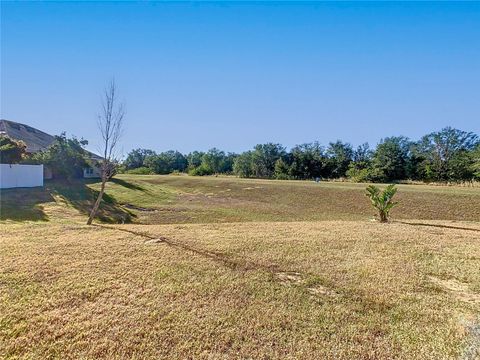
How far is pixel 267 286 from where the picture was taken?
4.10 m

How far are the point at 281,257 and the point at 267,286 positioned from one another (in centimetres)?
129

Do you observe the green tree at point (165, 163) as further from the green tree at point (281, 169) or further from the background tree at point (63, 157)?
the background tree at point (63, 157)

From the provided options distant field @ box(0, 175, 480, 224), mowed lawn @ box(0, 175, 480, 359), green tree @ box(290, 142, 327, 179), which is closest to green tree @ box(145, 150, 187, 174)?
green tree @ box(290, 142, 327, 179)

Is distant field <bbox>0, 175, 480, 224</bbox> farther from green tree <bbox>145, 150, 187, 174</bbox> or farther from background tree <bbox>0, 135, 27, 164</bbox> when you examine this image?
green tree <bbox>145, 150, 187, 174</bbox>

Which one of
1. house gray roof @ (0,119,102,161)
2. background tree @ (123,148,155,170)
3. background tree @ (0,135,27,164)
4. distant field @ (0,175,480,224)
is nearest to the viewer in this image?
distant field @ (0,175,480,224)

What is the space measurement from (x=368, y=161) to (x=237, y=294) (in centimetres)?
5156

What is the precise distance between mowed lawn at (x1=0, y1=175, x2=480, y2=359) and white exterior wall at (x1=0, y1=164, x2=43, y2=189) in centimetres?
1213

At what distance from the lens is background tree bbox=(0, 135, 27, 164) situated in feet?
58.4

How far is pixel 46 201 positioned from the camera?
1548 cm

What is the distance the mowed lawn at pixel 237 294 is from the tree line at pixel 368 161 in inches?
1298

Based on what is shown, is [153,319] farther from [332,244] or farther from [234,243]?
[332,244]

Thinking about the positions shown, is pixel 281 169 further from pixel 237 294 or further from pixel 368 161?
pixel 237 294

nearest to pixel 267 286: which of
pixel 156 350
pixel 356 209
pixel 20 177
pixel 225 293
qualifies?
pixel 225 293

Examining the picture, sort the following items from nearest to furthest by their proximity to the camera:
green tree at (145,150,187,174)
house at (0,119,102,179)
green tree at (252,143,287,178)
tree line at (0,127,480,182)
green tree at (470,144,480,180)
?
1. house at (0,119,102,179)
2. green tree at (470,144,480,180)
3. tree line at (0,127,480,182)
4. green tree at (252,143,287,178)
5. green tree at (145,150,187,174)
